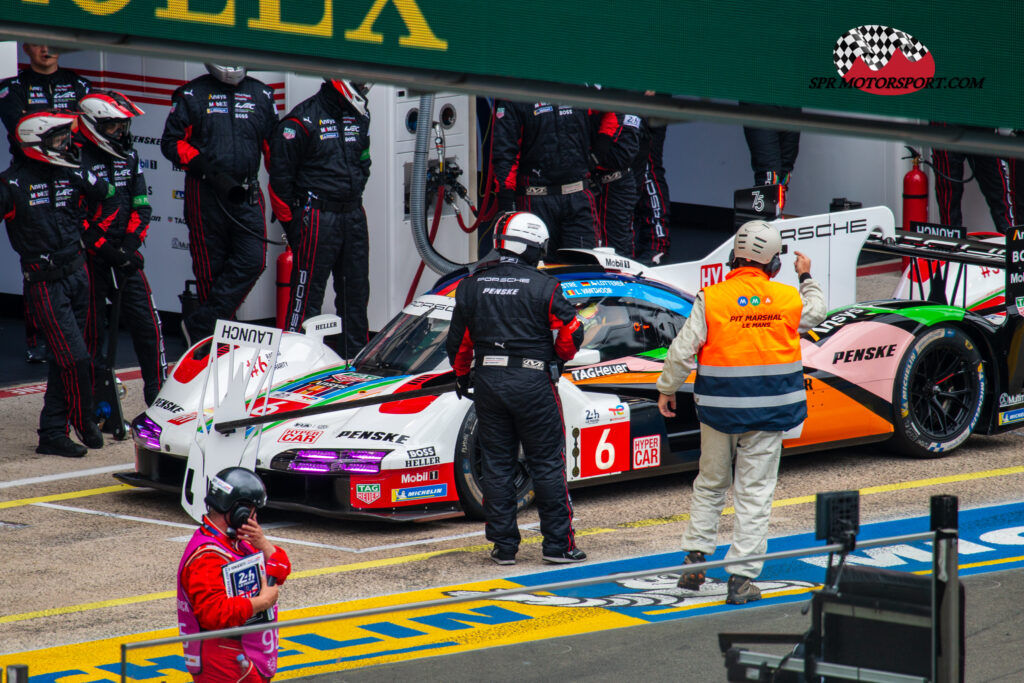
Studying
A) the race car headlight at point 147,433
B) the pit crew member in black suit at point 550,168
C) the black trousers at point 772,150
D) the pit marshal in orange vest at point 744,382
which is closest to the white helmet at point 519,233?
the pit marshal in orange vest at point 744,382

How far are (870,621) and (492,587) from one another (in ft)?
12.3

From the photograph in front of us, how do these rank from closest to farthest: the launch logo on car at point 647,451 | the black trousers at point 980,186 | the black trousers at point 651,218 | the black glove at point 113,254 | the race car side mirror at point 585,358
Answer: the race car side mirror at point 585,358, the launch logo on car at point 647,451, the black glove at point 113,254, the black trousers at point 651,218, the black trousers at point 980,186

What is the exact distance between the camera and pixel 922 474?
9.76m

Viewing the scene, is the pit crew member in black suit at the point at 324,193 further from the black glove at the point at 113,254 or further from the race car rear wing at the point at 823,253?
the race car rear wing at the point at 823,253

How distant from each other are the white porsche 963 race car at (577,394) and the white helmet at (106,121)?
203cm

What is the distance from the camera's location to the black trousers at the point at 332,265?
12.4 metres

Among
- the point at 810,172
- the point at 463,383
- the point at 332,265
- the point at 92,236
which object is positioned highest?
the point at 810,172

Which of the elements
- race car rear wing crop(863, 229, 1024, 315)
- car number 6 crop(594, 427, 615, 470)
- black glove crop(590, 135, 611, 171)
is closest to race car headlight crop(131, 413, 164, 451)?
car number 6 crop(594, 427, 615, 470)

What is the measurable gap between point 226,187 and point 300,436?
4.09m

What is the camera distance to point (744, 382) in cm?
752

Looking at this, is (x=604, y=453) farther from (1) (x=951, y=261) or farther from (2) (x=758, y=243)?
(1) (x=951, y=261)

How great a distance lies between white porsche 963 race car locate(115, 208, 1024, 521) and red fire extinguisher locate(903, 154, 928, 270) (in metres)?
6.67

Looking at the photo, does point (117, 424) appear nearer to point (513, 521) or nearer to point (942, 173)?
point (513, 521)
